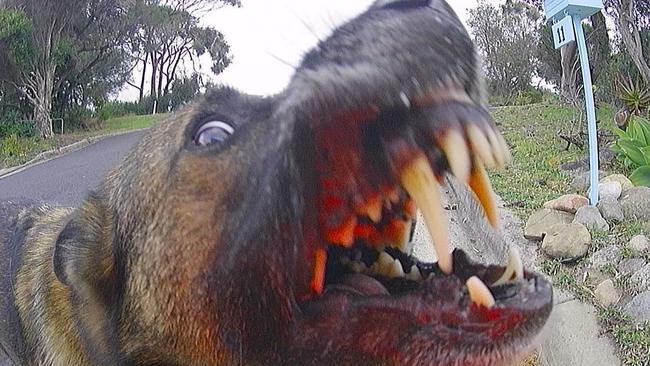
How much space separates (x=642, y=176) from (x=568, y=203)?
1.02 metres

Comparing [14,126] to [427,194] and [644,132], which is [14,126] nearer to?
[644,132]

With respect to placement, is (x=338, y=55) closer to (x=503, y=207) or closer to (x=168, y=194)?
(x=168, y=194)

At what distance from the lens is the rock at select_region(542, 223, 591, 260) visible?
434 centimetres

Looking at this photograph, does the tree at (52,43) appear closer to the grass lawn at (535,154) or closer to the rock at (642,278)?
the grass lawn at (535,154)

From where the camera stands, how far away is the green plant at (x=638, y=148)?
5.87 meters

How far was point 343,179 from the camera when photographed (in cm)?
132

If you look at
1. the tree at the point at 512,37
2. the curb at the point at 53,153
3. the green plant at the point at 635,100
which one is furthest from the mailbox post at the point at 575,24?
the curb at the point at 53,153

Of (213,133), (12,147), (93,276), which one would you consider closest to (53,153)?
(12,147)

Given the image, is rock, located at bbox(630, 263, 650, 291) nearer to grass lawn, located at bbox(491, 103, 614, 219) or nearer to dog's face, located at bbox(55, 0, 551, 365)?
grass lawn, located at bbox(491, 103, 614, 219)

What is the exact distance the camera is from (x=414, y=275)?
4.74 feet

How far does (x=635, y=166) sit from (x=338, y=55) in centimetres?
616

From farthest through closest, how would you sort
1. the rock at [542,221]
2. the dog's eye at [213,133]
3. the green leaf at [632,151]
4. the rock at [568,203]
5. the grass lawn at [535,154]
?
the green leaf at [632,151], the grass lawn at [535,154], the rock at [568,203], the rock at [542,221], the dog's eye at [213,133]

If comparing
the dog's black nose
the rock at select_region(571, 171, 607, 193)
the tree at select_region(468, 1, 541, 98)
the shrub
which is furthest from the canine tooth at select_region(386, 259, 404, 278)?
the shrub

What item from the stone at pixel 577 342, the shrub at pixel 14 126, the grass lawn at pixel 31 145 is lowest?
the stone at pixel 577 342
